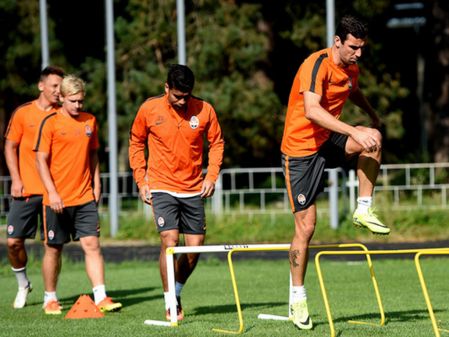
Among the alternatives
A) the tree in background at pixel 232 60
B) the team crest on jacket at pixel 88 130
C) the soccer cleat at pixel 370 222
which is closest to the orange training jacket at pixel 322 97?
the soccer cleat at pixel 370 222

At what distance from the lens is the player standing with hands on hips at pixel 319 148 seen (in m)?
9.34

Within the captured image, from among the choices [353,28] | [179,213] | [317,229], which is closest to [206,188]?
[179,213]

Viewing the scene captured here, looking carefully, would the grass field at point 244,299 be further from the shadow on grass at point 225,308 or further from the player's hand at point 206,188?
the player's hand at point 206,188

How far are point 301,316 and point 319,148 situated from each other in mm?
1385

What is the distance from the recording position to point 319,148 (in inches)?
382

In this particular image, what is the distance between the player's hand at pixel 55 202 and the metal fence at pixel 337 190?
41.3 ft

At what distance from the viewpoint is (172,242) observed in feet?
35.0

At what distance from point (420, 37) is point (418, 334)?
101 feet

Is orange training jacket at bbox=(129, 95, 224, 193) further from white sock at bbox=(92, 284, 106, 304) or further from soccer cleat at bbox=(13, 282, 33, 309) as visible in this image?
soccer cleat at bbox=(13, 282, 33, 309)

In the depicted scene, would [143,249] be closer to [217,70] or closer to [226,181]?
[226,181]

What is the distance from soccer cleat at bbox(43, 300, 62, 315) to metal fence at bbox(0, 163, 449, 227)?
12431 millimetres

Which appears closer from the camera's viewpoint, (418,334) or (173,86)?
(418,334)

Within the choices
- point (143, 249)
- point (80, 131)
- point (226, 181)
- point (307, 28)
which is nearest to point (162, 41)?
point (307, 28)

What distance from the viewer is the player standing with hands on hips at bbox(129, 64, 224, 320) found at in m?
10.7
